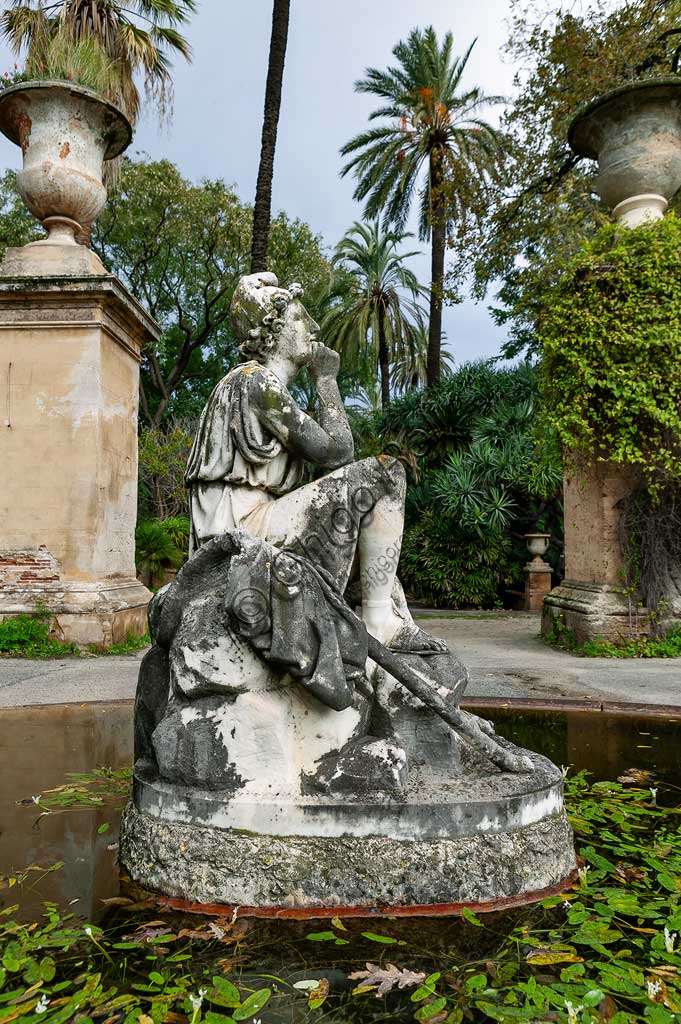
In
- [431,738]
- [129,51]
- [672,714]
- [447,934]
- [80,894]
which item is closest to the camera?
[447,934]

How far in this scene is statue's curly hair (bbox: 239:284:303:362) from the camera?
2.87 m

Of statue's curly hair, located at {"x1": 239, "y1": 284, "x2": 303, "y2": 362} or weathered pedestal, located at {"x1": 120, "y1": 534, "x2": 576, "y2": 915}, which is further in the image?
statue's curly hair, located at {"x1": 239, "y1": 284, "x2": 303, "y2": 362}

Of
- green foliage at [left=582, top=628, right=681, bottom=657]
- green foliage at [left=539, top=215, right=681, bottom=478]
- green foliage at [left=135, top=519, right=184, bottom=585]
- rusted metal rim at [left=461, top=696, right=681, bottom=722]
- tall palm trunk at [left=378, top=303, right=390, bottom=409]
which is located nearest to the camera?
rusted metal rim at [left=461, top=696, right=681, bottom=722]

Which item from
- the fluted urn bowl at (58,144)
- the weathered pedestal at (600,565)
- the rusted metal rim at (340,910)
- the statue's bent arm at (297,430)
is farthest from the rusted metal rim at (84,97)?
the rusted metal rim at (340,910)

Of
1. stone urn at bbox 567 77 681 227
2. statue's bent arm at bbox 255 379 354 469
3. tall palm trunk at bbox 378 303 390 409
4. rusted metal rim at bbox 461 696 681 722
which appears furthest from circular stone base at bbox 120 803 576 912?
tall palm trunk at bbox 378 303 390 409

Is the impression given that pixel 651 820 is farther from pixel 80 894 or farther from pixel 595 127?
pixel 595 127

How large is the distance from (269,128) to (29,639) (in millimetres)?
8429

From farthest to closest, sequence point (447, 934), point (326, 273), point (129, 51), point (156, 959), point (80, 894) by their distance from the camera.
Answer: point (326, 273)
point (129, 51)
point (80, 894)
point (447, 934)
point (156, 959)

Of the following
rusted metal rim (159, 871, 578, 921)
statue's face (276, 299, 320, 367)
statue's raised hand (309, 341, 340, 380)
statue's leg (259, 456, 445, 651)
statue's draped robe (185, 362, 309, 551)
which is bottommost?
rusted metal rim (159, 871, 578, 921)

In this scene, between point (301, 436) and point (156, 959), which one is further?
point (301, 436)

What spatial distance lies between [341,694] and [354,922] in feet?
1.94

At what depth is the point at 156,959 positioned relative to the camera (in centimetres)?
178

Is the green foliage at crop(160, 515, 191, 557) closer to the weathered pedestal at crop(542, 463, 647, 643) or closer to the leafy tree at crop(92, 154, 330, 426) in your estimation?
the weathered pedestal at crop(542, 463, 647, 643)

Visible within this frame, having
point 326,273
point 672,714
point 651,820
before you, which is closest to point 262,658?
point 651,820
